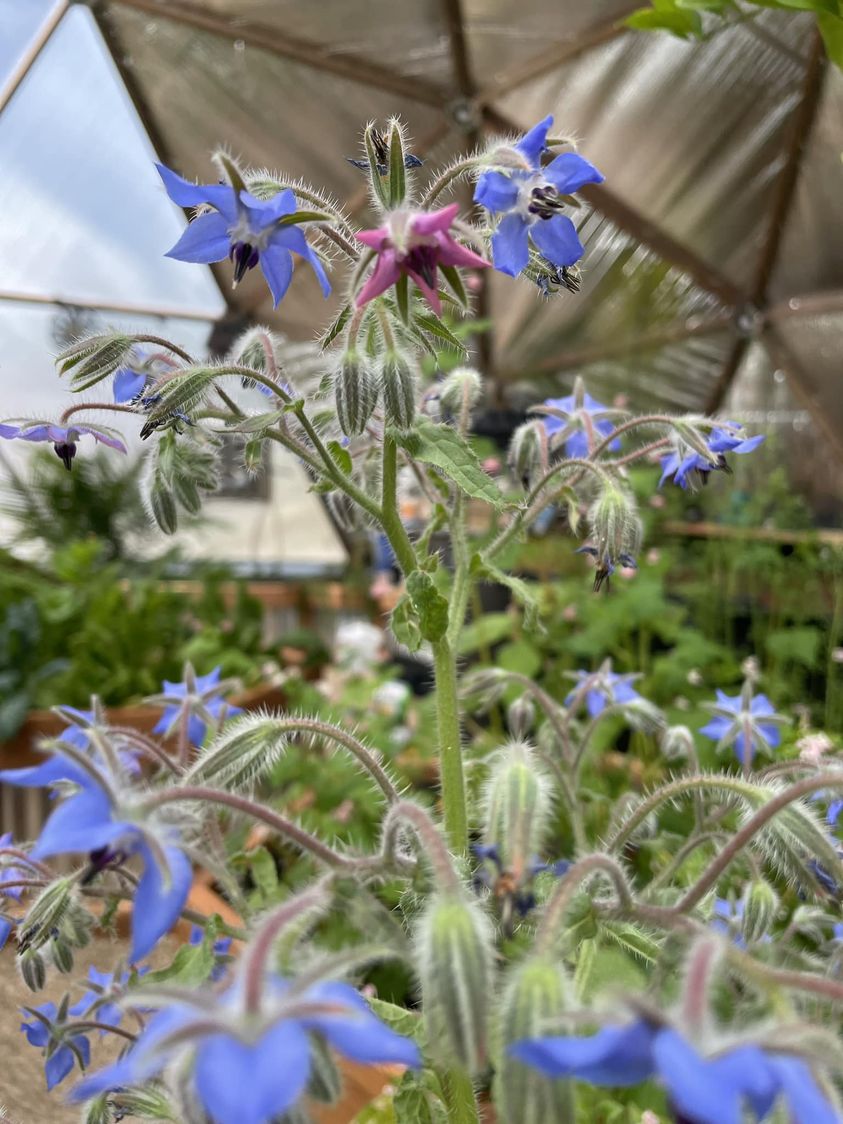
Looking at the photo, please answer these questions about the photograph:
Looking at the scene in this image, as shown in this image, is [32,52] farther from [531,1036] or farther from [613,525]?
[531,1036]

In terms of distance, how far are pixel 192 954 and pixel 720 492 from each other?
2.55 metres

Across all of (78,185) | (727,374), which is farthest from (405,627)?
(727,374)

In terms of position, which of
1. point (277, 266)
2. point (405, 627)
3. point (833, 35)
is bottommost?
point (405, 627)

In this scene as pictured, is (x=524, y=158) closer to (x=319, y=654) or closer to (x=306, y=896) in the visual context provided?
(x=306, y=896)

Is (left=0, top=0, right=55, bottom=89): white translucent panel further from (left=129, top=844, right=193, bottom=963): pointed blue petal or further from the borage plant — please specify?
(left=129, top=844, right=193, bottom=963): pointed blue petal

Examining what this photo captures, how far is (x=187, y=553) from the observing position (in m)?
3.81

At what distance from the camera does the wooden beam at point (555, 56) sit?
2.38 meters

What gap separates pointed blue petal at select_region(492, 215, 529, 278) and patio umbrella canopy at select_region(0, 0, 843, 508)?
1.74m

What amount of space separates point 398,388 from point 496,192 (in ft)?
0.45

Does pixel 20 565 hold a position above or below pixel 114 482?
below

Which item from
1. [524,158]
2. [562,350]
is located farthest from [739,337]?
[524,158]

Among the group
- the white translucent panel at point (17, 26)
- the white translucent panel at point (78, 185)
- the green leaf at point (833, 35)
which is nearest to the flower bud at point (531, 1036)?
the green leaf at point (833, 35)

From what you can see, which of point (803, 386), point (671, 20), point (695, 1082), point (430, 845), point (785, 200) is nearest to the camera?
point (695, 1082)

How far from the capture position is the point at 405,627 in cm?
60
